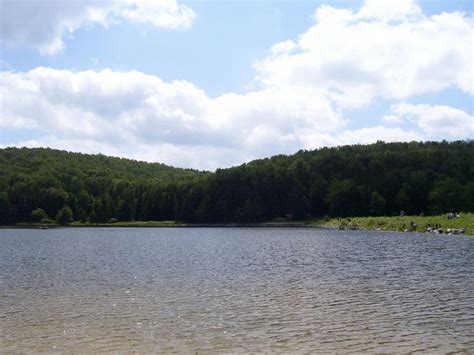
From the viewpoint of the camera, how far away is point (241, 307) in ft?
96.5

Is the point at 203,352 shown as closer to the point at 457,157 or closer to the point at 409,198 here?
the point at 409,198

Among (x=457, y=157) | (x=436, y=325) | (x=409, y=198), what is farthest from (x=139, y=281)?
(x=457, y=157)

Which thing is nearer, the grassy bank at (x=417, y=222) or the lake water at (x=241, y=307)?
the lake water at (x=241, y=307)

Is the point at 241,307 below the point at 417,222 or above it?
below

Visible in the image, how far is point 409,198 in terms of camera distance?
17188 cm

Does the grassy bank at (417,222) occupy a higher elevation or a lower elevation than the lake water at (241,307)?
higher

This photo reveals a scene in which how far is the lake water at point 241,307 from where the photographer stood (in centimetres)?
2181

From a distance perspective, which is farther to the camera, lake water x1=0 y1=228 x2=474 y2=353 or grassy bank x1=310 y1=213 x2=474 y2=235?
grassy bank x1=310 y1=213 x2=474 y2=235

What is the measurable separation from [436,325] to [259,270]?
25.1m

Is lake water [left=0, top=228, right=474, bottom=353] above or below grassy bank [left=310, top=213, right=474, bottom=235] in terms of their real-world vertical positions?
below

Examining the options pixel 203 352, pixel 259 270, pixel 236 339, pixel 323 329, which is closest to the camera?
pixel 203 352

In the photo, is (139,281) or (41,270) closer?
(139,281)

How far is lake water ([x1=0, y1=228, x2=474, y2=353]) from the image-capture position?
21.8 m

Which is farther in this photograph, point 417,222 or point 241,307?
point 417,222
